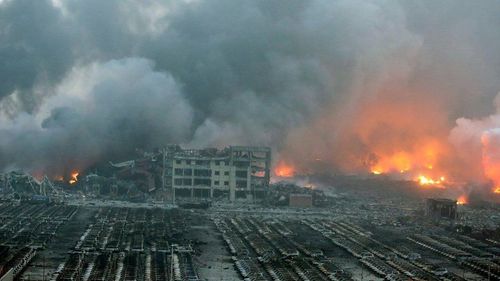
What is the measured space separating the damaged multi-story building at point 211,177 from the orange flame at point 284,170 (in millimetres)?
11605

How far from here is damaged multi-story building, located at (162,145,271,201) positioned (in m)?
59.2

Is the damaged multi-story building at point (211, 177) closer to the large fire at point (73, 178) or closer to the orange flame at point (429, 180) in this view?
the large fire at point (73, 178)

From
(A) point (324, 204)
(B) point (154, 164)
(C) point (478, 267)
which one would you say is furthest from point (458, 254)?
(B) point (154, 164)

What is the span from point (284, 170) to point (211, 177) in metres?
14.7

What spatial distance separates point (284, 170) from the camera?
72.5 m

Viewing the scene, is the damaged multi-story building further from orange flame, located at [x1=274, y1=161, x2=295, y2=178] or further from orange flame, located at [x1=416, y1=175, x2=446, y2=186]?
orange flame, located at [x1=416, y1=175, x2=446, y2=186]

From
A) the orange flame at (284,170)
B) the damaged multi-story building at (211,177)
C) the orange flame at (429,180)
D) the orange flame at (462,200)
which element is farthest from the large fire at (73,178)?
the orange flame at (462,200)

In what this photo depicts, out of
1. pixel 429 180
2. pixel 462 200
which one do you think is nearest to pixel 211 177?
pixel 462 200

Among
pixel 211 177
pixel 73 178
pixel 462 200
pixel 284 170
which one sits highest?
pixel 284 170

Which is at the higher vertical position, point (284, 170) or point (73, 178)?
point (284, 170)

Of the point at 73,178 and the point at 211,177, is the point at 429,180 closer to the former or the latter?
the point at 211,177

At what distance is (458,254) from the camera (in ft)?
116

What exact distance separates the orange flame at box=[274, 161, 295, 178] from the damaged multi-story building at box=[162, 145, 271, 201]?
38.1ft

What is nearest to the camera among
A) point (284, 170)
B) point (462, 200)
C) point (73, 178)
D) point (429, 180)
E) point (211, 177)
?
point (211, 177)
